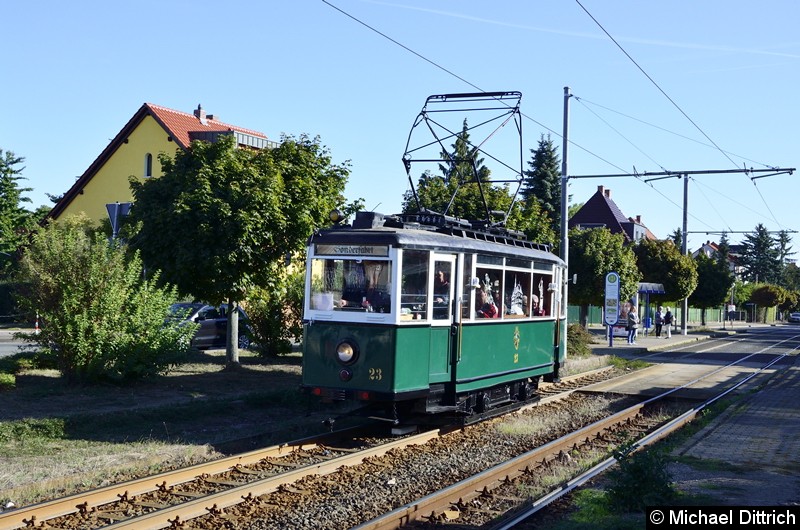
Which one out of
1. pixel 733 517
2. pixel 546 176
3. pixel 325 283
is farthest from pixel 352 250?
pixel 546 176

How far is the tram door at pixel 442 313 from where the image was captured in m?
11.5

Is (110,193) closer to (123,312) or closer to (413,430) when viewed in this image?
(123,312)

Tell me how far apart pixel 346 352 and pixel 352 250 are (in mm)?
1343

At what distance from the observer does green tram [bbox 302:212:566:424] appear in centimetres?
1102

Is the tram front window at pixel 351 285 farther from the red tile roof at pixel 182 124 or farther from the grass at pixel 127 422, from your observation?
the red tile roof at pixel 182 124

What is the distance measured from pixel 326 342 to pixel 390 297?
1.09 meters

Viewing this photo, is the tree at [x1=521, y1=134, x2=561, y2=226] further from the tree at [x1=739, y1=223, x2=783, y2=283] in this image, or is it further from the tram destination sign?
the tree at [x1=739, y1=223, x2=783, y2=283]

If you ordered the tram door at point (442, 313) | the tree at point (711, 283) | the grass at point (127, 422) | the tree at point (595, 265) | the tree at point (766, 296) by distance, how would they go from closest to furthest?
the grass at point (127, 422) < the tram door at point (442, 313) < the tree at point (595, 265) < the tree at point (711, 283) < the tree at point (766, 296)

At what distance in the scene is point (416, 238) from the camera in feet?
36.7

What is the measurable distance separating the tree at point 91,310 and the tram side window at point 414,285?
540 cm

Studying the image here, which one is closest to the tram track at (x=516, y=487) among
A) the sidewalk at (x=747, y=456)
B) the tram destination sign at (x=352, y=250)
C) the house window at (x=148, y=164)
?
the sidewalk at (x=747, y=456)

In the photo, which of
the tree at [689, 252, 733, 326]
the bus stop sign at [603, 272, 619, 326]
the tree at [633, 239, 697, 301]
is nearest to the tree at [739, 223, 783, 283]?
the tree at [689, 252, 733, 326]

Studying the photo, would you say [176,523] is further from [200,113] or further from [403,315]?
[200,113]

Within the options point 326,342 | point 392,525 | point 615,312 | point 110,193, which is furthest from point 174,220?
point 110,193
